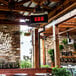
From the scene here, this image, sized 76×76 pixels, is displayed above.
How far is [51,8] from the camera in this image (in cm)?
596

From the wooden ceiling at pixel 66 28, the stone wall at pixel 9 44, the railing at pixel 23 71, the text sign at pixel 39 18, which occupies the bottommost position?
the railing at pixel 23 71

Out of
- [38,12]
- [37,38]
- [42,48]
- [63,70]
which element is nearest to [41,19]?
[38,12]

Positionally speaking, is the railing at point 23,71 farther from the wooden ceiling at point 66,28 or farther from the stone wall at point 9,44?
the wooden ceiling at point 66,28

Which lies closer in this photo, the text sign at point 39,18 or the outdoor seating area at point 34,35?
the text sign at point 39,18

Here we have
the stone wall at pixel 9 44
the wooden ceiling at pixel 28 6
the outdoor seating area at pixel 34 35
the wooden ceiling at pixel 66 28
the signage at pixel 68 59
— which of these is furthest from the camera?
Result: the signage at pixel 68 59

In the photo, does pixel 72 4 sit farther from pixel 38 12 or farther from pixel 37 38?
pixel 37 38

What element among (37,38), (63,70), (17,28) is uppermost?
(17,28)

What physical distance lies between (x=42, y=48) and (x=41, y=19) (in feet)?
23.7

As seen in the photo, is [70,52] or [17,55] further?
[70,52]

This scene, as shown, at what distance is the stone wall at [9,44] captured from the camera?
8.13m

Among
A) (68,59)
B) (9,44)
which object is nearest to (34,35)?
(9,44)

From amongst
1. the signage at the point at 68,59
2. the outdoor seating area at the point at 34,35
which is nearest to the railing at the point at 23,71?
the outdoor seating area at the point at 34,35

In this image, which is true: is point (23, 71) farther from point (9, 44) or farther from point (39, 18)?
point (9, 44)

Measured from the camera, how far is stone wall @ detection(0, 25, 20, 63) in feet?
26.7
